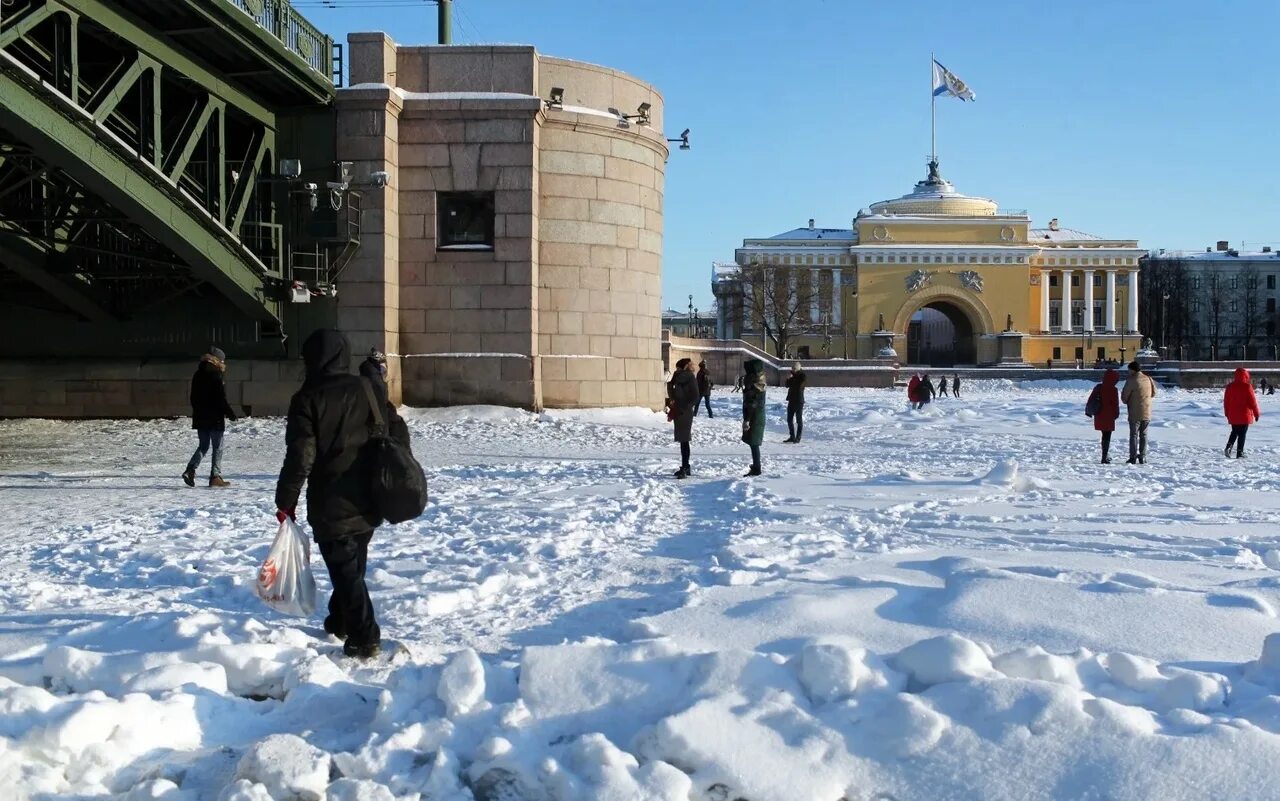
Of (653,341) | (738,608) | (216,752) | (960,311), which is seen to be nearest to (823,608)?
(738,608)

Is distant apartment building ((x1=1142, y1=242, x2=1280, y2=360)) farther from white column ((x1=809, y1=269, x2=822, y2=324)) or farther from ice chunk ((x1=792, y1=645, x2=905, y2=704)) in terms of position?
ice chunk ((x1=792, y1=645, x2=905, y2=704))

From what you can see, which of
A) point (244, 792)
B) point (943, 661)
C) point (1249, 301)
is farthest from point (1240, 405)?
point (1249, 301)

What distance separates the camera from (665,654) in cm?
506

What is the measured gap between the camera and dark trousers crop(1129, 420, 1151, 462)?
15992 mm

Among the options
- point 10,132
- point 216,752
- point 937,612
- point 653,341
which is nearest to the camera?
point 216,752

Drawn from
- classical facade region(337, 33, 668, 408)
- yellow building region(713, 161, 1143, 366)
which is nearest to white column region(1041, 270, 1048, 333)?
yellow building region(713, 161, 1143, 366)

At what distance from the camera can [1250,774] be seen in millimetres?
3795

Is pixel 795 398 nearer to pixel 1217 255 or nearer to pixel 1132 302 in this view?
pixel 1132 302

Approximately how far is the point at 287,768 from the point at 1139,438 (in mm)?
15151

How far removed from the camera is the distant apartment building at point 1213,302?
311 feet

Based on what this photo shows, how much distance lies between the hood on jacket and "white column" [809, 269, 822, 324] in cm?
7238

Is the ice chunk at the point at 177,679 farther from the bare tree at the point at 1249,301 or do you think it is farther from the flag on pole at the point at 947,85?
the bare tree at the point at 1249,301

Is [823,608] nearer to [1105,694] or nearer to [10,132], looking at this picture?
[1105,694]

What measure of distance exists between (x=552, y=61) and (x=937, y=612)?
707 inches
